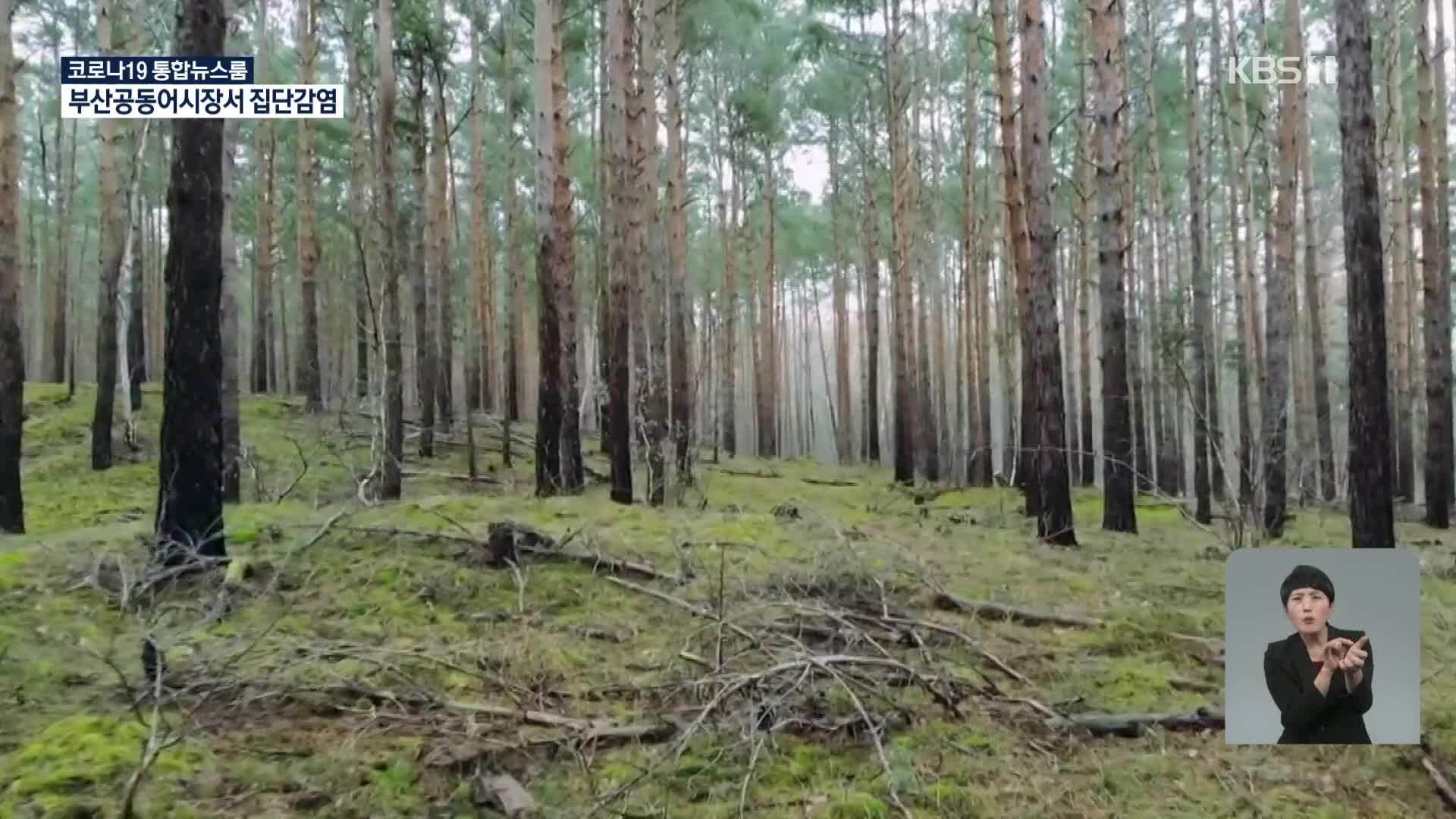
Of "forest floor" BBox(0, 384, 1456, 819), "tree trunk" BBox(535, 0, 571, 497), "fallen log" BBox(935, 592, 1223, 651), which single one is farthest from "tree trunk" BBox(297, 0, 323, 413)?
"fallen log" BBox(935, 592, 1223, 651)

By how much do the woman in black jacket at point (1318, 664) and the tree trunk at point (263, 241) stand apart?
1454cm

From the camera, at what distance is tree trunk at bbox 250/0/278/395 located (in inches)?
532

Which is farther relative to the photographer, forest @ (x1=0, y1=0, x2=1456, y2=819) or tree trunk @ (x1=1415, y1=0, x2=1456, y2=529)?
tree trunk @ (x1=1415, y1=0, x2=1456, y2=529)

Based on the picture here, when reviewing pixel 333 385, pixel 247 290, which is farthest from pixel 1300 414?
pixel 247 290

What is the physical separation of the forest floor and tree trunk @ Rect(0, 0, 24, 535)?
1557 millimetres

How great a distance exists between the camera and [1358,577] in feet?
7.38

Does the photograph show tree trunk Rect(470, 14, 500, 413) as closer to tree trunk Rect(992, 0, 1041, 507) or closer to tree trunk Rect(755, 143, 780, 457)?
tree trunk Rect(755, 143, 780, 457)

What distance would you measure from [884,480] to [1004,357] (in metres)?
4.05

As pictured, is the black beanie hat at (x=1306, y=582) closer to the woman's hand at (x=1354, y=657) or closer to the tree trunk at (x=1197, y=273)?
the woman's hand at (x=1354, y=657)

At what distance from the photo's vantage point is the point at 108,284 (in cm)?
1094

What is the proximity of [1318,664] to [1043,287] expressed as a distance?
632 cm

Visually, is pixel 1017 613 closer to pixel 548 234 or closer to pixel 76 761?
pixel 76 761

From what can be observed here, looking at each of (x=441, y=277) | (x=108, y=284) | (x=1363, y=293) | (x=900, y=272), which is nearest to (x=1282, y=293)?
(x=1363, y=293)

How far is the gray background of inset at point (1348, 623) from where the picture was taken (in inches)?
87.7
